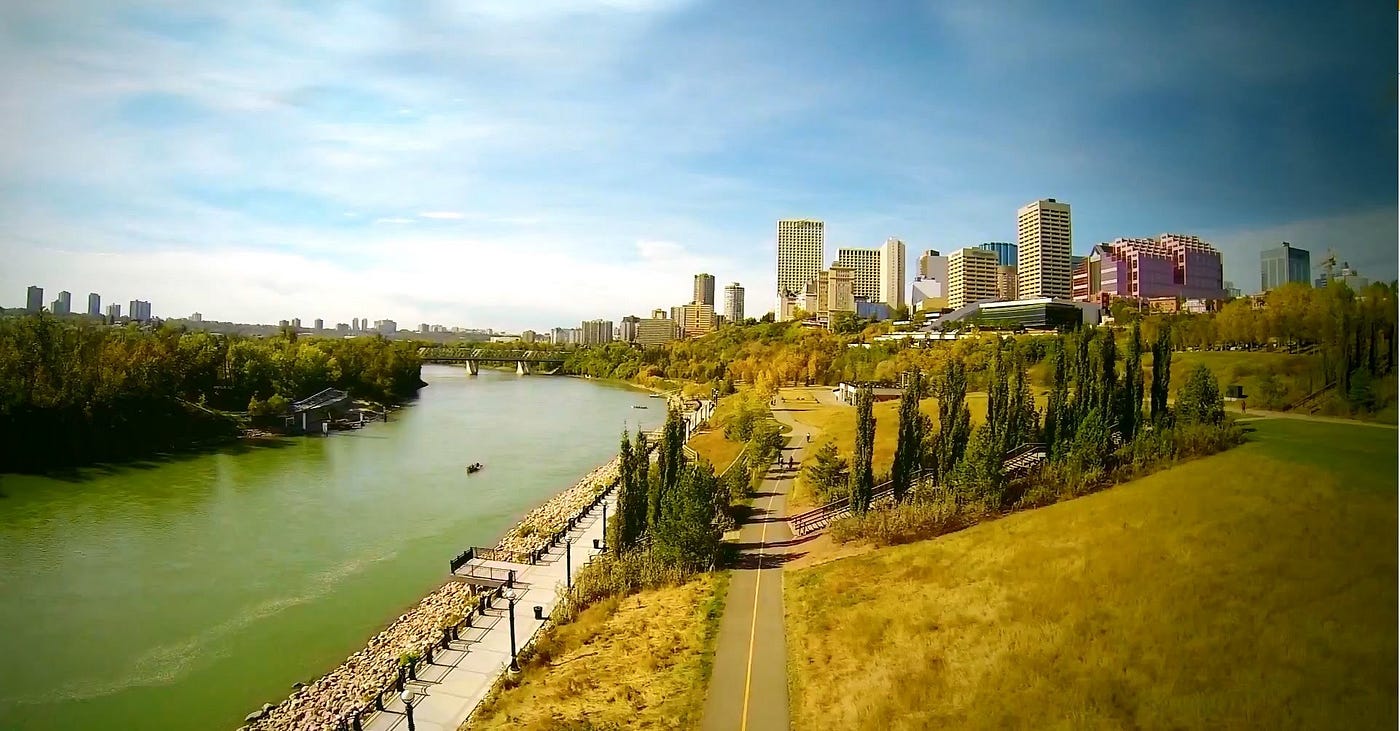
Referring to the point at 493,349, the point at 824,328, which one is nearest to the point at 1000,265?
the point at 824,328

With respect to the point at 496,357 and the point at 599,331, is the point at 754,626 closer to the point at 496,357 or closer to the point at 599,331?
the point at 496,357

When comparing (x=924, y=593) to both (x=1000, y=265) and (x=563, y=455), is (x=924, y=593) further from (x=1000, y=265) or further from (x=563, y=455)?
(x=1000, y=265)

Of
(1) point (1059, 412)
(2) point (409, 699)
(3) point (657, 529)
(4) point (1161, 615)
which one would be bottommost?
(2) point (409, 699)

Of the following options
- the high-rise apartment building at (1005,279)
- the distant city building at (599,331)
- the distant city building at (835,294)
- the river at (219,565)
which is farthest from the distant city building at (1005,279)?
the distant city building at (599,331)

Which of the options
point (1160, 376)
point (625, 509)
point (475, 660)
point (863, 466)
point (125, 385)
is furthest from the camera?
point (125, 385)

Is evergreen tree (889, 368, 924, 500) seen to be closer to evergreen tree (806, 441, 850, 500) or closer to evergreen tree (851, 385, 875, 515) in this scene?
evergreen tree (851, 385, 875, 515)

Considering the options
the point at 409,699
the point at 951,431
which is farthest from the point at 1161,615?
the point at 409,699

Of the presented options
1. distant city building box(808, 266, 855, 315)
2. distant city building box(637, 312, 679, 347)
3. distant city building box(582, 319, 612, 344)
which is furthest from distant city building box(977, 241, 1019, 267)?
distant city building box(582, 319, 612, 344)
